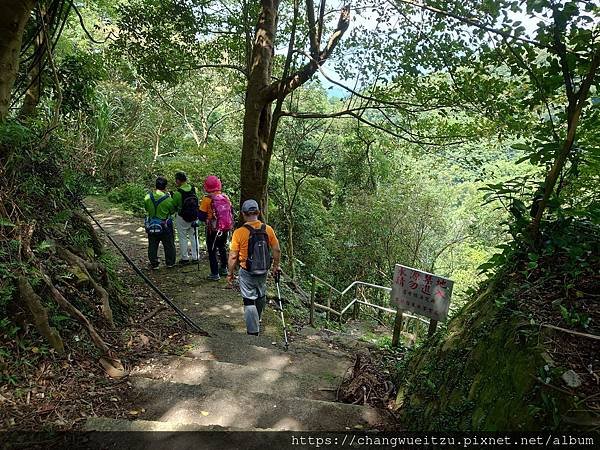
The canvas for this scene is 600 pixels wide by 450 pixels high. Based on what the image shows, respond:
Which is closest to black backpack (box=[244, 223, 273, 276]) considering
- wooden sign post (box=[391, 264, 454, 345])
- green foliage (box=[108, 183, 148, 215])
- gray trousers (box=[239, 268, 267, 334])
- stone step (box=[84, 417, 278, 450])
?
gray trousers (box=[239, 268, 267, 334])

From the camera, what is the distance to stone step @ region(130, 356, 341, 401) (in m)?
3.67

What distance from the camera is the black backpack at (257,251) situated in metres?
4.92

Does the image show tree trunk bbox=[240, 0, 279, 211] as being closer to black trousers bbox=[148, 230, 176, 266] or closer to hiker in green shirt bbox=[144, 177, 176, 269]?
hiker in green shirt bbox=[144, 177, 176, 269]

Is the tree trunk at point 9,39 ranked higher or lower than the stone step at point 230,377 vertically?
higher

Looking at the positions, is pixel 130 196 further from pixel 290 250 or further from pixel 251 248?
pixel 251 248

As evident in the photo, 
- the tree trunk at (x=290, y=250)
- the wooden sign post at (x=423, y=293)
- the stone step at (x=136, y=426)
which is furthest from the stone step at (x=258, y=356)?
the tree trunk at (x=290, y=250)

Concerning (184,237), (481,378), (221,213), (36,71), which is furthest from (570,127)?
(184,237)

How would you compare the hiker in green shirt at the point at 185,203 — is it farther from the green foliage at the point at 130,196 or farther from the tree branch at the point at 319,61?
the green foliage at the point at 130,196

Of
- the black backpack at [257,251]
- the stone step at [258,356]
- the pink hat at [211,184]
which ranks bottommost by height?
the stone step at [258,356]

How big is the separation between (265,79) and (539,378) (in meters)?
6.51

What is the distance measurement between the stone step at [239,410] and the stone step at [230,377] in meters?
0.43

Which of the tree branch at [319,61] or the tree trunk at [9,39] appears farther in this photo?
the tree branch at [319,61]

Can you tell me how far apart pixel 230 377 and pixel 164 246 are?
4.49 m

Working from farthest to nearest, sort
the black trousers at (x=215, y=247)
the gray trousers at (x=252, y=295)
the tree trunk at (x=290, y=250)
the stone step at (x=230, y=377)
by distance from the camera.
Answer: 1. the tree trunk at (x=290, y=250)
2. the black trousers at (x=215, y=247)
3. the gray trousers at (x=252, y=295)
4. the stone step at (x=230, y=377)
